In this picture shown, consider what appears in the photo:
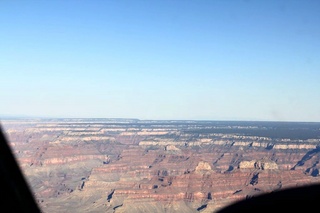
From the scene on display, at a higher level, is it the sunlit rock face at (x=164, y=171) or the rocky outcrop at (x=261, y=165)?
the rocky outcrop at (x=261, y=165)

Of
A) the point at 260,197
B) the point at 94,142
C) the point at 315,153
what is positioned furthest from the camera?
the point at 94,142

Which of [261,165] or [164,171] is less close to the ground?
[261,165]

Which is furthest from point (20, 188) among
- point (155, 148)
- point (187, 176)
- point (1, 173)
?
point (155, 148)

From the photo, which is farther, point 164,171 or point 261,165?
point 164,171

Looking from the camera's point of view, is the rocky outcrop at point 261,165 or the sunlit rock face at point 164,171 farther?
the rocky outcrop at point 261,165

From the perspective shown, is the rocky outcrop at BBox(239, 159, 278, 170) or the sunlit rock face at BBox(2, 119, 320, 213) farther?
the rocky outcrop at BBox(239, 159, 278, 170)

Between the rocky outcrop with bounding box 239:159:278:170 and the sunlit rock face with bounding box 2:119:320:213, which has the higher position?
the rocky outcrop with bounding box 239:159:278:170

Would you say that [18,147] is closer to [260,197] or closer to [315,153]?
[315,153]

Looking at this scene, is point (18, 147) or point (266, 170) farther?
point (18, 147)
